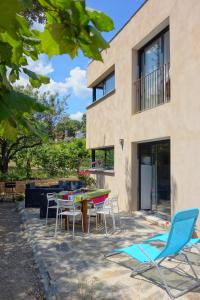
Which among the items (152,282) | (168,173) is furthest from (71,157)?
(152,282)

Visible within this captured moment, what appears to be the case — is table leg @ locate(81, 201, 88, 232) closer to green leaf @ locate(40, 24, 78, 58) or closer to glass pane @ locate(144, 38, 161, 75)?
glass pane @ locate(144, 38, 161, 75)

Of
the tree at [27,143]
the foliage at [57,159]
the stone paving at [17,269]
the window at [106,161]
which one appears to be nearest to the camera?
the stone paving at [17,269]

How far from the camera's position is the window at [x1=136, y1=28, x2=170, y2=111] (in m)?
10.1

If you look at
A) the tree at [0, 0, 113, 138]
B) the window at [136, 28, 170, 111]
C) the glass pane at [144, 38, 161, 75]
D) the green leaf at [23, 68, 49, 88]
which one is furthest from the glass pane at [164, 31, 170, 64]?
the tree at [0, 0, 113, 138]

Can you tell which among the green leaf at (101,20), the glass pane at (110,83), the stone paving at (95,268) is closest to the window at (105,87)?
the glass pane at (110,83)

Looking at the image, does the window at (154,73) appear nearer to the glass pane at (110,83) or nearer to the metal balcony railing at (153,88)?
the metal balcony railing at (153,88)

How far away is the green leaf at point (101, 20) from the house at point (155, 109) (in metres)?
6.77

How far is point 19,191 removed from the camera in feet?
62.9

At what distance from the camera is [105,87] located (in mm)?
17109

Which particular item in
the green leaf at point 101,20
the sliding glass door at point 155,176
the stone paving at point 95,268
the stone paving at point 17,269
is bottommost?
the stone paving at point 17,269

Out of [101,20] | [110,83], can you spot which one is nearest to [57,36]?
[101,20]

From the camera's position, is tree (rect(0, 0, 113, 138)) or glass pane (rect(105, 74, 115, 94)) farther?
glass pane (rect(105, 74, 115, 94))

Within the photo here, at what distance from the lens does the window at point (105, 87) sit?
1576cm

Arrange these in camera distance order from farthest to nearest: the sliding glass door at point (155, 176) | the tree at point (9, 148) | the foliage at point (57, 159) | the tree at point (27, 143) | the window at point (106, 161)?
the foliage at point (57, 159), the tree at point (9, 148), the tree at point (27, 143), the window at point (106, 161), the sliding glass door at point (155, 176)
